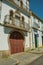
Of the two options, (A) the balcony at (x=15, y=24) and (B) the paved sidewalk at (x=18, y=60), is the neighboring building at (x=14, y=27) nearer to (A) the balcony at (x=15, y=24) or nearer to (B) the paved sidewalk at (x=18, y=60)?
(A) the balcony at (x=15, y=24)

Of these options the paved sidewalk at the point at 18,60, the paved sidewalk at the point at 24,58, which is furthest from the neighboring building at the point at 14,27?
the paved sidewalk at the point at 18,60

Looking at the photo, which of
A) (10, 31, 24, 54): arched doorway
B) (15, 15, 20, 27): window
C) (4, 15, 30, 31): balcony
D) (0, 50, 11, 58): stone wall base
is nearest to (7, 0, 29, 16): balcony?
(15, 15, 20, 27): window

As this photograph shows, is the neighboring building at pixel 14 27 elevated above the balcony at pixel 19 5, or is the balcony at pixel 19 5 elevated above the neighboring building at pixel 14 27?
the balcony at pixel 19 5

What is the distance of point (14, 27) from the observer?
66.3ft

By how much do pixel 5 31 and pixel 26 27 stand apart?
→ 5.80 meters

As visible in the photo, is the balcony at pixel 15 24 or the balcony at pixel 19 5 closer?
the balcony at pixel 15 24

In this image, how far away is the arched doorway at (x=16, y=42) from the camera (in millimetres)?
20591

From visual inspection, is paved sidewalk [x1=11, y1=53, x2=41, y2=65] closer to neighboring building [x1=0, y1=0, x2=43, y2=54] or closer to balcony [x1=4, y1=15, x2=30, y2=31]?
neighboring building [x1=0, y1=0, x2=43, y2=54]

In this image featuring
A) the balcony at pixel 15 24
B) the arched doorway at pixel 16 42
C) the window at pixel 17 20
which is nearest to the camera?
the balcony at pixel 15 24

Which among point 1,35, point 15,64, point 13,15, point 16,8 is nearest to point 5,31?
point 1,35

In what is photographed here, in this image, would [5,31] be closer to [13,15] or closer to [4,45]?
[4,45]

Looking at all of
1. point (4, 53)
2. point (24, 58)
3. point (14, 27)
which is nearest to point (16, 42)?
point (14, 27)

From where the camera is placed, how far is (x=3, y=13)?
60.3 ft

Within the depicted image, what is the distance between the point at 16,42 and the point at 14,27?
254 centimetres
